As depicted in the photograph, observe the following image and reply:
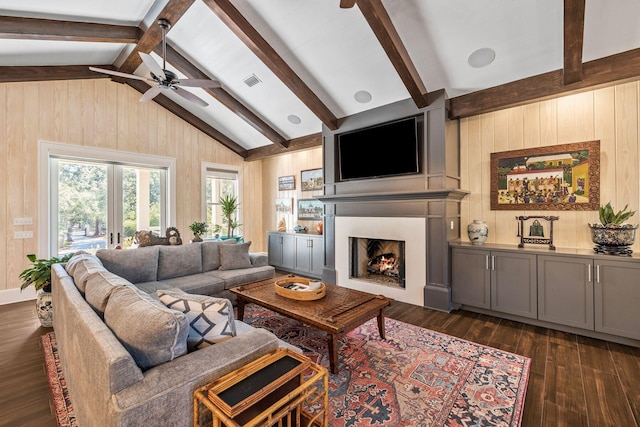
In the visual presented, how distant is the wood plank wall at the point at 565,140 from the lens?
304 centimetres

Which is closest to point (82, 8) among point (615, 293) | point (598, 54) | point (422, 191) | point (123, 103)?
point (123, 103)

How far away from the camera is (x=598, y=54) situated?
2896 millimetres

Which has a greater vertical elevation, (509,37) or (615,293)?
(509,37)

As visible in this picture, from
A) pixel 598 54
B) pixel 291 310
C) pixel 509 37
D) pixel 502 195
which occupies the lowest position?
pixel 291 310

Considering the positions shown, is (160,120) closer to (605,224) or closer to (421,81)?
(421,81)

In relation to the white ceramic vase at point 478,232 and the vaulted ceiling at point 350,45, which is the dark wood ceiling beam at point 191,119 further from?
the white ceramic vase at point 478,232

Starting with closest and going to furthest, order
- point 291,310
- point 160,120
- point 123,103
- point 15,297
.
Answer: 1. point 291,310
2. point 15,297
3. point 123,103
4. point 160,120

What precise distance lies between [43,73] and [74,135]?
3.03 feet

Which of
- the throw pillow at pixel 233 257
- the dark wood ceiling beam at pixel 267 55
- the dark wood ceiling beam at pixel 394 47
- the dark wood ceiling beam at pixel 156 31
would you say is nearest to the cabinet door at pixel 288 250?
the throw pillow at pixel 233 257

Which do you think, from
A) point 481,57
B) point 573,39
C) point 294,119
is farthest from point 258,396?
point 294,119

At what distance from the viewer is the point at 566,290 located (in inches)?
118

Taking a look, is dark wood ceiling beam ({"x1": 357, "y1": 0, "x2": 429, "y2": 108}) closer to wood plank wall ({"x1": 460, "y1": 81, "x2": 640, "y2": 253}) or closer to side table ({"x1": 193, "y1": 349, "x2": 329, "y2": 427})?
wood plank wall ({"x1": 460, "y1": 81, "x2": 640, "y2": 253})

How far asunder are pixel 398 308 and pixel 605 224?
2.44 metres

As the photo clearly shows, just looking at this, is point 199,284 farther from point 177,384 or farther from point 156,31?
point 156,31
